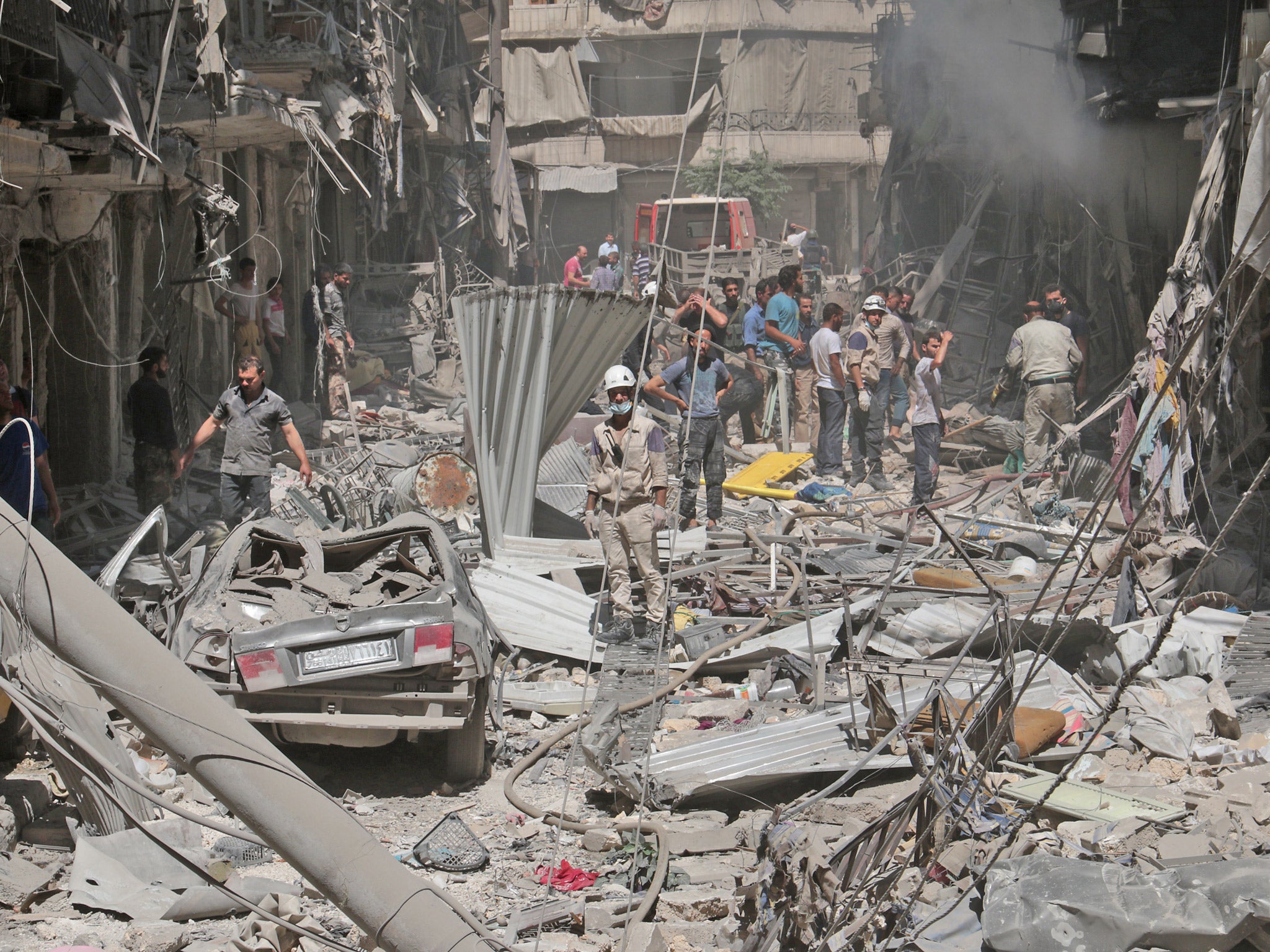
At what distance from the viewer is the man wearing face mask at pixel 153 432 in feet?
34.8

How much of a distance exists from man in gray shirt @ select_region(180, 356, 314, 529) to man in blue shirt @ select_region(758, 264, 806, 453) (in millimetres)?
7175

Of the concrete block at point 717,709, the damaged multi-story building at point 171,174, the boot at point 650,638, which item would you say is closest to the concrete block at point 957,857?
the concrete block at point 717,709

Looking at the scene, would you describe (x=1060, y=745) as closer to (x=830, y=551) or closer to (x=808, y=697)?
(x=808, y=697)

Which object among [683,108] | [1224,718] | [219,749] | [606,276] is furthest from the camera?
[683,108]

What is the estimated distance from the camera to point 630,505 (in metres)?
8.70

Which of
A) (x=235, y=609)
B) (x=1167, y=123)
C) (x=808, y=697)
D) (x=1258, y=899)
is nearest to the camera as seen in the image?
(x=1258, y=899)

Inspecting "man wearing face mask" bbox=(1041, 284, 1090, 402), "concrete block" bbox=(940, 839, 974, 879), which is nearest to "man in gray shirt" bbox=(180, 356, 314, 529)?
"concrete block" bbox=(940, 839, 974, 879)

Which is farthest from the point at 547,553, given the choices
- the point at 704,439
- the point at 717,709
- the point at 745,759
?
the point at 745,759

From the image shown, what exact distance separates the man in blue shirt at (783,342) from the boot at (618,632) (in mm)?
7091

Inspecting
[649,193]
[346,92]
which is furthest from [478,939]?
[649,193]

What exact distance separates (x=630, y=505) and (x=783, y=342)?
703 centimetres

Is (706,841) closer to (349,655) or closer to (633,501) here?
(349,655)

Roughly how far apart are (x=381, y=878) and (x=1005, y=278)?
19.3 meters

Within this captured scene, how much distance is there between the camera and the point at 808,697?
23.7ft
